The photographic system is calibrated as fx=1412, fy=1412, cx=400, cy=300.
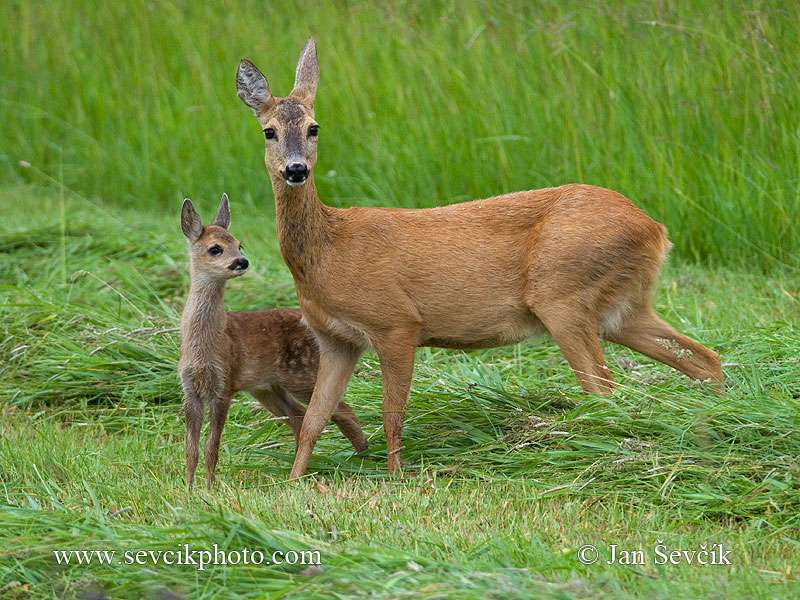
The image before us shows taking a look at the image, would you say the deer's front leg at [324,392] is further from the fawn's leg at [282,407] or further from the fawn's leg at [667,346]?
the fawn's leg at [667,346]

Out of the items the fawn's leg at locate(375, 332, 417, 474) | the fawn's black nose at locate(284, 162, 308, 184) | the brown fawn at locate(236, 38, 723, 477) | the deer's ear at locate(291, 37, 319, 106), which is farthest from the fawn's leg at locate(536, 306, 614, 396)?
the deer's ear at locate(291, 37, 319, 106)

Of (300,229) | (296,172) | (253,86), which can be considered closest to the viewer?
(296,172)

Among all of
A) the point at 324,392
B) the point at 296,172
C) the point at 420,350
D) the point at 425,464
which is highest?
the point at 296,172

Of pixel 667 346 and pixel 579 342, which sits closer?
pixel 579 342

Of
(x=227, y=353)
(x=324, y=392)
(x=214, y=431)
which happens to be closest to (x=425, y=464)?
(x=324, y=392)

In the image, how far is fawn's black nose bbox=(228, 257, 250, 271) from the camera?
6.65 m

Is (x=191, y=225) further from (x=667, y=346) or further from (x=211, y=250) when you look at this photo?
(x=667, y=346)

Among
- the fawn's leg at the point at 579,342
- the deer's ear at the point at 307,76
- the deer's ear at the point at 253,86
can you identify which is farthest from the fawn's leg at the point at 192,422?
the fawn's leg at the point at 579,342

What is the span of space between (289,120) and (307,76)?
496 millimetres

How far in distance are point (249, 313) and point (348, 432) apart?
0.88m

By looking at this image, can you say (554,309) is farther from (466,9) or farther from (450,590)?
(466,9)

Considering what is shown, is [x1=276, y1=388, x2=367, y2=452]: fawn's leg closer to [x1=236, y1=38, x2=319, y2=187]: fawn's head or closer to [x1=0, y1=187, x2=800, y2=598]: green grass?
[x1=0, y1=187, x2=800, y2=598]: green grass

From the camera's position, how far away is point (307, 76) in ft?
22.0

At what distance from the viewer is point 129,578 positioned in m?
4.33
